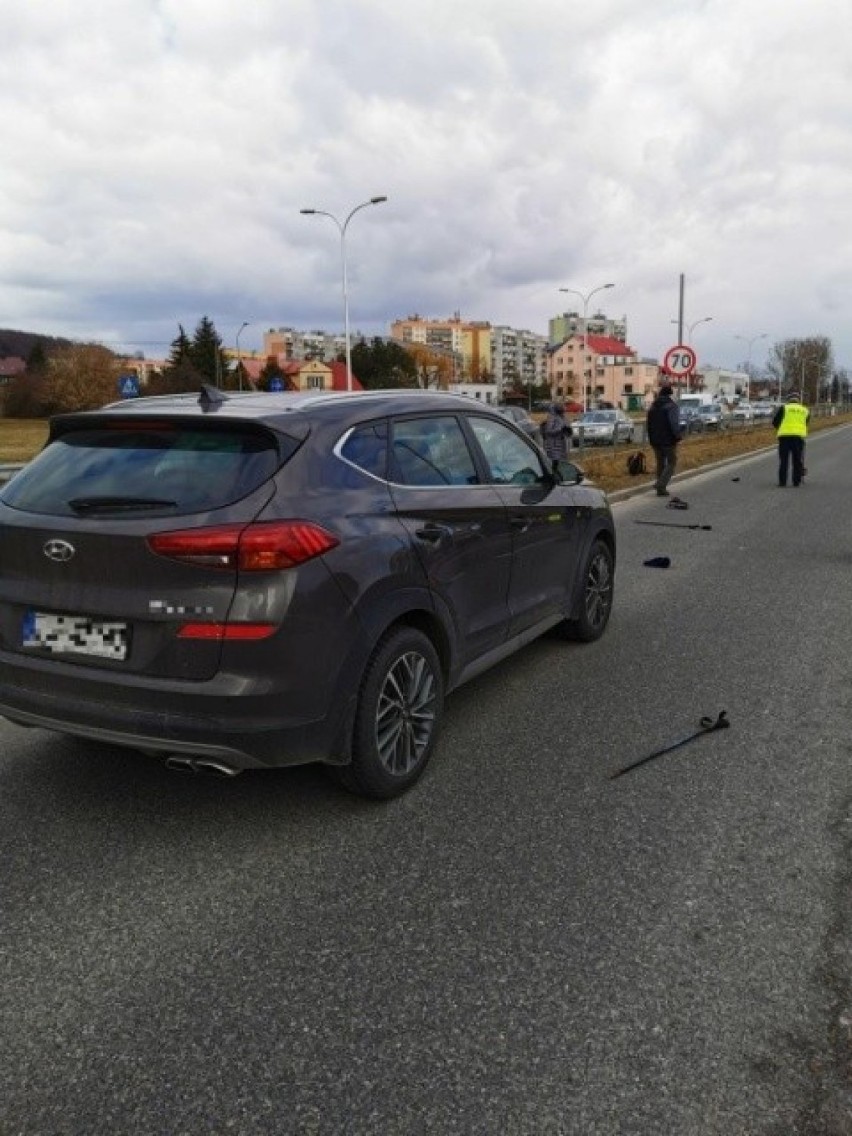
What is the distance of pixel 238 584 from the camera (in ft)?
9.61

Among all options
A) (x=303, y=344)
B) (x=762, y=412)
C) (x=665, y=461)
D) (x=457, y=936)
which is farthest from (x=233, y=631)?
(x=303, y=344)

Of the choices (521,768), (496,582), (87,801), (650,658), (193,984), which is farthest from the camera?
(650,658)

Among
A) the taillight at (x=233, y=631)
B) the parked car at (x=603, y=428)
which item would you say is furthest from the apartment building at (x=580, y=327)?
the taillight at (x=233, y=631)

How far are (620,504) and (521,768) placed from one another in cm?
1083

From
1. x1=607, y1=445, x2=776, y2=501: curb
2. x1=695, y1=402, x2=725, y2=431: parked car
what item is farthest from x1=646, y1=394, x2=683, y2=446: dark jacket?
x1=695, y1=402, x2=725, y2=431: parked car

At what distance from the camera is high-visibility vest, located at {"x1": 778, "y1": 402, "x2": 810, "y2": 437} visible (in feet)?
52.2

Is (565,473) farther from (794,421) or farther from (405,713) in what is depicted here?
(794,421)

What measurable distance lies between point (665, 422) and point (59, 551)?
13195 mm

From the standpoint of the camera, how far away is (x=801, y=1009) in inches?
92.4

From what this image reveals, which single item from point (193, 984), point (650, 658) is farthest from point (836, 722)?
point (193, 984)

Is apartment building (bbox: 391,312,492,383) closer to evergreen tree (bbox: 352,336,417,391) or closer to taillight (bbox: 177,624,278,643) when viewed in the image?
evergreen tree (bbox: 352,336,417,391)

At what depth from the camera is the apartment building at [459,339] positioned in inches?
6004

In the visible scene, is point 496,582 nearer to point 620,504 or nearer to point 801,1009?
point 801,1009

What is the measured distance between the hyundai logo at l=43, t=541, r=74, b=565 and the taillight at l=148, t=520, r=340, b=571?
350 mm
